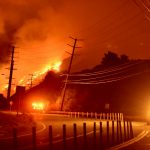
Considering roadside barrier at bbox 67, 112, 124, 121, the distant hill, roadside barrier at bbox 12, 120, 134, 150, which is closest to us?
roadside barrier at bbox 12, 120, 134, 150

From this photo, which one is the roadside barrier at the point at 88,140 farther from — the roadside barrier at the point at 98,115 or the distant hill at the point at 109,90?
the distant hill at the point at 109,90

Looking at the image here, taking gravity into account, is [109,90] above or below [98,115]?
above

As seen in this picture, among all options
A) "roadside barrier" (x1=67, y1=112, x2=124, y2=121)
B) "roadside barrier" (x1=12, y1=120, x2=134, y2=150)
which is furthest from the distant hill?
"roadside barrier" (x1=12, y1=120, x2=134, y2=150)

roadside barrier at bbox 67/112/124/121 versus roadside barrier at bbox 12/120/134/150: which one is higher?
roadside barrier at bbox 67/112/124/121

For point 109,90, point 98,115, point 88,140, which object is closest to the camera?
point 88,140

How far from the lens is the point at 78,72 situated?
394 ft

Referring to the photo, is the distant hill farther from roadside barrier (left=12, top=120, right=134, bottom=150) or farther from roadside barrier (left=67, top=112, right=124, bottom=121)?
roadside barrier (left=12, top=120, right=134, bottom=150)

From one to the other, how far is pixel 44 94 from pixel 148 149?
99.3 m

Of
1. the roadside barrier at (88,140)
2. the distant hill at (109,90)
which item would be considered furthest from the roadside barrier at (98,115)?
the roadside barrier at (88,140)

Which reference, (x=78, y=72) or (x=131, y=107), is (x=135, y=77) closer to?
(x=131, y=107)

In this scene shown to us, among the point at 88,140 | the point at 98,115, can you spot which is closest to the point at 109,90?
the point at 98,115

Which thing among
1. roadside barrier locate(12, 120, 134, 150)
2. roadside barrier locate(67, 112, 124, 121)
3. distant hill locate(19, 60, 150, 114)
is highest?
distant hill locate(19, 60, 150, 114)

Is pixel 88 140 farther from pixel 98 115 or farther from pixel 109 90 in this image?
pixel 109 90

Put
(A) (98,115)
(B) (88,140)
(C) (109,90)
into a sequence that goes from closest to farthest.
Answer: (B) (88,140), (A) (98,115), (C) (109,90)
